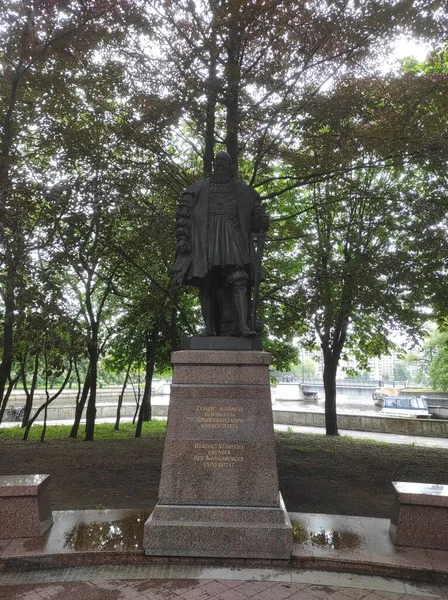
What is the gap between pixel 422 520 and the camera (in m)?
4.75

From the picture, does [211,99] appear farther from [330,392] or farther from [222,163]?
[330,392]

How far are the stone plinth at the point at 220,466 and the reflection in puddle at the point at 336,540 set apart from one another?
45cm

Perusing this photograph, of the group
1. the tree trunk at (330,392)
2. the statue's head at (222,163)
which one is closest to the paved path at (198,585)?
the statue's head at (222,163)

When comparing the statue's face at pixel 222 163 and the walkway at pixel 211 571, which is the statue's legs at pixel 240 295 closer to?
the statue's face at pixel 222 163

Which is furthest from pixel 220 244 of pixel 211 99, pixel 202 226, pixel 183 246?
pixel 211 99

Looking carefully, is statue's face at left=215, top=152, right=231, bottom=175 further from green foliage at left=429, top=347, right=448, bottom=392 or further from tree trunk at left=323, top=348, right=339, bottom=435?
green foliage at left=429, top=347, right=448, bottom=392

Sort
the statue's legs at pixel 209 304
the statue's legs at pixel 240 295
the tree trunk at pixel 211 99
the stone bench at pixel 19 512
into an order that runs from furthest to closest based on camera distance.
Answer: the tree trunk at pixel 211 99 → the statue's legs at pixel 209 304 → the statue's legs at pixel 240 295 → the stone bench at pixel 19 512

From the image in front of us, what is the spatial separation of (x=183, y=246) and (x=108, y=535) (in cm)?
326

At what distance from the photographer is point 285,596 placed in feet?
12.6

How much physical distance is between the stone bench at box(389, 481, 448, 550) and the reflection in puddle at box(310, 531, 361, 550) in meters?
0.42

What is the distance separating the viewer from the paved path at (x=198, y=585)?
12.7 feet

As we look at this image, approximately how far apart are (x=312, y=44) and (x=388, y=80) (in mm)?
1729

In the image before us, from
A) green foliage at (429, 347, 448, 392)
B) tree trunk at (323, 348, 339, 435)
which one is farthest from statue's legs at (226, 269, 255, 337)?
green foliage at (429, 347, 448, 392)

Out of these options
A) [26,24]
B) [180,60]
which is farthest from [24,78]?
[180,60]
